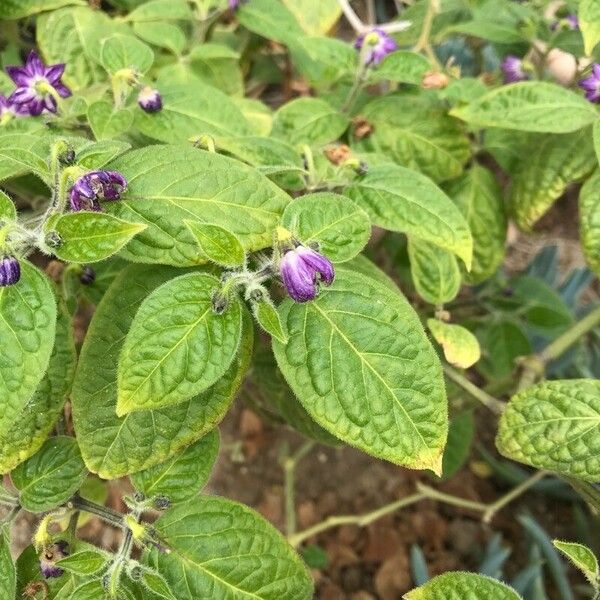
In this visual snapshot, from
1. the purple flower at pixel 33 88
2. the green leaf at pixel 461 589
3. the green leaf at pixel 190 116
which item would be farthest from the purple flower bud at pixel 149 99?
the green leaf at pixel 461 589

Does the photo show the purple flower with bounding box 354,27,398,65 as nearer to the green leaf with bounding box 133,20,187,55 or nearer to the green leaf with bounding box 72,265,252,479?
the green leaf with bounding box 133,20,187,55

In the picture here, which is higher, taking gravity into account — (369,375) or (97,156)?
(97,156)

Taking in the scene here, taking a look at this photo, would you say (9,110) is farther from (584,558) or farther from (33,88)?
(584,558)

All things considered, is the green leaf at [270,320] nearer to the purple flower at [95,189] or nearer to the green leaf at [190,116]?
the purple flower at [95,189]

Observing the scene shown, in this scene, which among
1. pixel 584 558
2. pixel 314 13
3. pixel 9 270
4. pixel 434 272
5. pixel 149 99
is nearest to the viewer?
pixel 9 270

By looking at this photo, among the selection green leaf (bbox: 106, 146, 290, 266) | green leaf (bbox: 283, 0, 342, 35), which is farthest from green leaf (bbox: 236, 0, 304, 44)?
green leaf (bbox: 106, 146, 290, 266)

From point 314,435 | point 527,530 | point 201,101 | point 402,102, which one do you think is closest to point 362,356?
point 314,435

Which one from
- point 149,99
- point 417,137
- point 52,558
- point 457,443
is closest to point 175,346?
point 52,558

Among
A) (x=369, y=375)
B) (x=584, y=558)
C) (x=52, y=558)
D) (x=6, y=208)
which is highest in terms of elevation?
(x=6, y=208)
